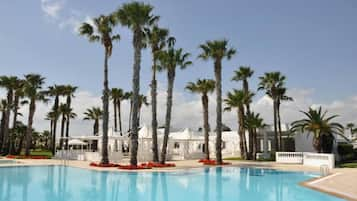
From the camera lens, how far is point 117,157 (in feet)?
113

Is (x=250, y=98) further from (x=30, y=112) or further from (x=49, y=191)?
(x=30, y=112)

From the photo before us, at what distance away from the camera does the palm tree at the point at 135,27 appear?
87.5 ft

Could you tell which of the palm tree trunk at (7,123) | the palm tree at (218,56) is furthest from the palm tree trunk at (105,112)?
the palm tree trunk at (7,123)

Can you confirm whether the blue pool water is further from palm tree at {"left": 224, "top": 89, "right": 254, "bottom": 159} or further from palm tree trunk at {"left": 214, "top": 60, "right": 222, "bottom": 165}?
palm tree at {"left": 224, "top": 89, "right": 254, "bottom": 159}

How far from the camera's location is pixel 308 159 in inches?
1225

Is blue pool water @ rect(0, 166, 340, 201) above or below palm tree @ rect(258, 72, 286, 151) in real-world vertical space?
below

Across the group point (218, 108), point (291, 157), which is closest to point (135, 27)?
point (218, 108)

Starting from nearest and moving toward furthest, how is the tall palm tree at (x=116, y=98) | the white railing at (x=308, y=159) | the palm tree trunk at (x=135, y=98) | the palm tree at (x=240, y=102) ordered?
the palm tree trunk at (x=135, y=98)
the white railing at (x=308, y=159)
the palm tree at (x=240, y=102)
the tall palm tree at (x=116, y=98)

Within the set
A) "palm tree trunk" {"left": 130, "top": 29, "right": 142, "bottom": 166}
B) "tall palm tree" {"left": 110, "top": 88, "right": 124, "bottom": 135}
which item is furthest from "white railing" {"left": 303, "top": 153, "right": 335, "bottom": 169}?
"tall palm tree" {"left": 110, "top": 88, "right": 124, "bottom": 135}

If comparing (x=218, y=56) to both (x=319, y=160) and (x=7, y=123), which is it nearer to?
(x=319, y=160)

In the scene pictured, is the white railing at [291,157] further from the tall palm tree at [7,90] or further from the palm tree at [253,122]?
the tall palm tree at [7,90]

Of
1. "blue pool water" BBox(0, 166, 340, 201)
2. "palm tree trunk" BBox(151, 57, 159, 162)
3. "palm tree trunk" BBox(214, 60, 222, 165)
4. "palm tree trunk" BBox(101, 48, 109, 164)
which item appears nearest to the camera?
"blue pool water" BBox(0, 166, 340, 201)

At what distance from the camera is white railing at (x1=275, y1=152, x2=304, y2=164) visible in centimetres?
3266

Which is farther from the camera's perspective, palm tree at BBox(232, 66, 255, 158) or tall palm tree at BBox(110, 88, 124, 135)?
tall palm tree at BBox(110, 88, 124, 135)
